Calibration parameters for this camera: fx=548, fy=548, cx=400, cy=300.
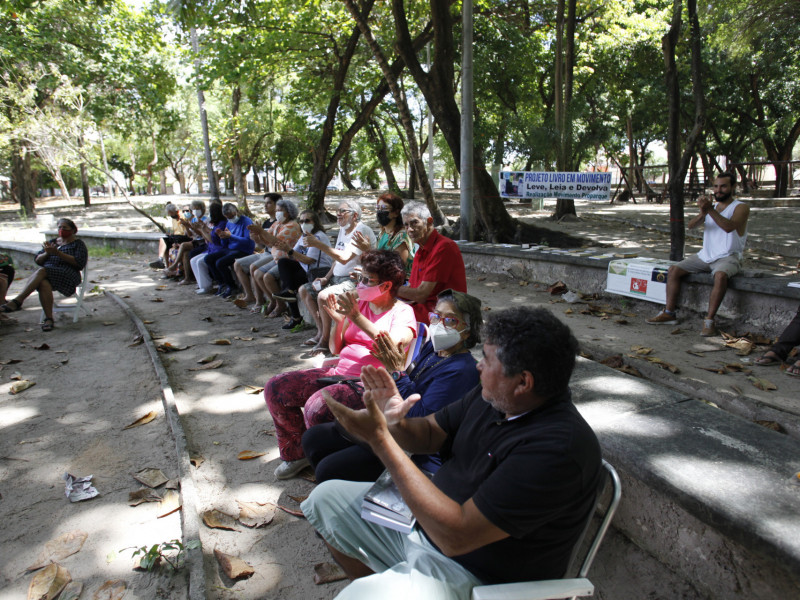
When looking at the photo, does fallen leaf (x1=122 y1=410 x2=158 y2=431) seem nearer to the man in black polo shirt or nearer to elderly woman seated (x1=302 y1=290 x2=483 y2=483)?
elderly woman seated (x1=302 y1=290 x2=483 y2=483)

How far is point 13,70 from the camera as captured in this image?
16.8 metres

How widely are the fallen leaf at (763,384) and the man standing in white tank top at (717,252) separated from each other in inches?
46.8

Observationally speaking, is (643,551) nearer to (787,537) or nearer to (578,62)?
(787,537)

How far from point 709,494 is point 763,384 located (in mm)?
2547

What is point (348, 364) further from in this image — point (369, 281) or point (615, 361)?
point (615, 361)

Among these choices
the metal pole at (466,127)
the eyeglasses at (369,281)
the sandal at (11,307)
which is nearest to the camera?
the eyeglasses at (369,281)

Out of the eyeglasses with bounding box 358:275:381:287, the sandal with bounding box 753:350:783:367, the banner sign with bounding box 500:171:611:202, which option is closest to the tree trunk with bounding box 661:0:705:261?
the banner sign with bounding box 500:171:611:202

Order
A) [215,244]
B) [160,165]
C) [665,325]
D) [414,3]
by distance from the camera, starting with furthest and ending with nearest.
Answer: [160,165], [414,3], [215,244], [665,325]

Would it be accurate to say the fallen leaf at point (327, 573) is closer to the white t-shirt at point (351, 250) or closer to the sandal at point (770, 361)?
the white t-shirt at point (351, 250)

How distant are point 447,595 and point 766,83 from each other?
1122 inches

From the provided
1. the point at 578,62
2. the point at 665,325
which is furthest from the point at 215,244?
the point at 578,62

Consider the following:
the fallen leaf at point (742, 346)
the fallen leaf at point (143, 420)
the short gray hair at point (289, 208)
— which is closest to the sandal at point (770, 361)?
the fallen leaf at point (742, 346)

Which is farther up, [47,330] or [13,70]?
[13,70]

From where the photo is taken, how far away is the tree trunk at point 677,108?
251 inches
